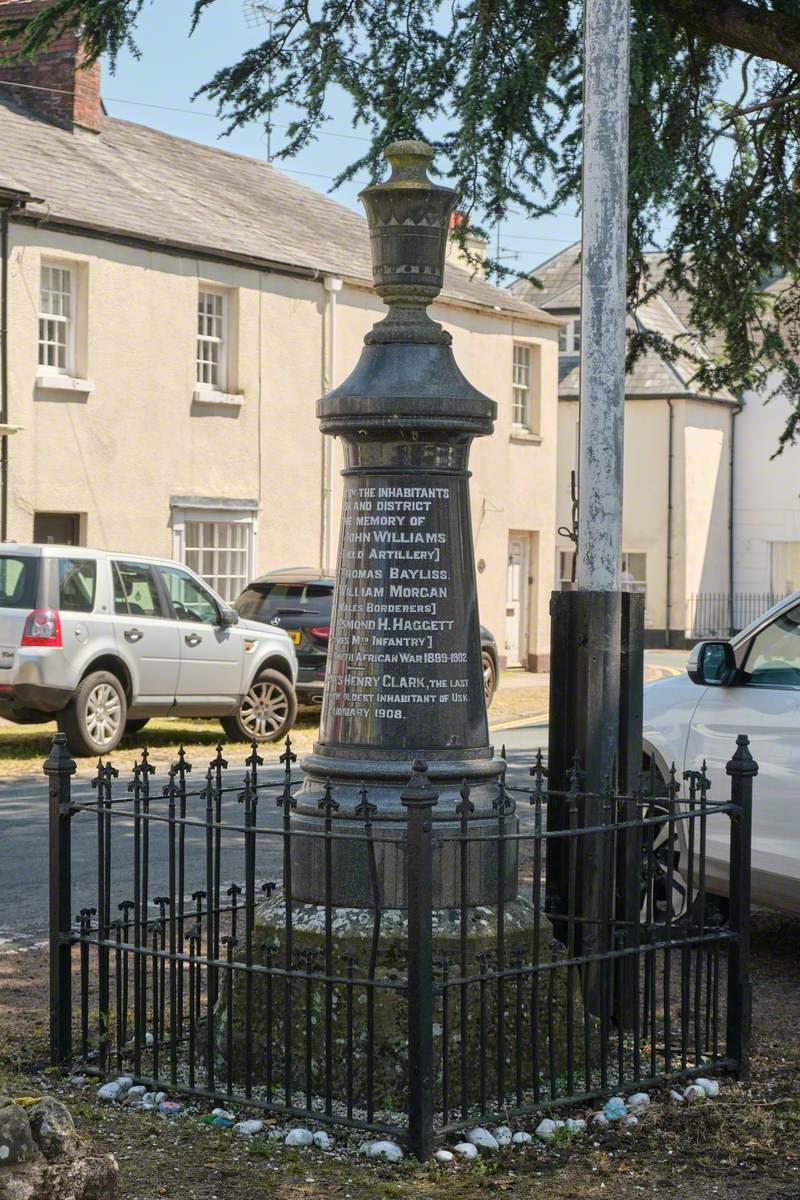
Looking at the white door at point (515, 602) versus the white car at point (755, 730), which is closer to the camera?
the white car at point (755, 730)

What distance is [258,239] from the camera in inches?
1037

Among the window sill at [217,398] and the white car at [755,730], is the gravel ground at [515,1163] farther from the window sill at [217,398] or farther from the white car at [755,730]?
the window sill at [217,398]

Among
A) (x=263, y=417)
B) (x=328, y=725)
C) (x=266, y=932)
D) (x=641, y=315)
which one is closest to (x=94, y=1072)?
(x=266, y=932)

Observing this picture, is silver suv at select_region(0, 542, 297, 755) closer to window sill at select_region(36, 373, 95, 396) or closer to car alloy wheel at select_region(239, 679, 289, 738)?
car alloy wheel at select_region(239, 679, 289, 738)

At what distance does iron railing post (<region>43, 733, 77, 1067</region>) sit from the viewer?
6066 millimetres

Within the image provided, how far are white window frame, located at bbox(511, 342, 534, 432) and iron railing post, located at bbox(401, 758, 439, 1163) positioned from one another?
27403mm

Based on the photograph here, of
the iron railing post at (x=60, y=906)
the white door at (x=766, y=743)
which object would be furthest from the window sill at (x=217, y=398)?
the iron railing post at (x=60, y=906)

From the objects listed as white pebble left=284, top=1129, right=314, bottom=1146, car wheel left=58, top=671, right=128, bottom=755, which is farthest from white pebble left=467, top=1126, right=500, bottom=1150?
car wheel left=58, top=671, right=128, bottom=755

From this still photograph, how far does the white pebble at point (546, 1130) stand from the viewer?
17.8ft

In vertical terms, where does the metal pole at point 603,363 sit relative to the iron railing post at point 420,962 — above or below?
above

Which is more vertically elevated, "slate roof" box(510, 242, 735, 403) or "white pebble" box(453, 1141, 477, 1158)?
"slate roof" box(510, 242, 735, 403)

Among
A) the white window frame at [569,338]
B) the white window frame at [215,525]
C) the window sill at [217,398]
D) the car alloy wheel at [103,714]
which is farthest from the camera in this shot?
Result: the white window frame at [569,338]

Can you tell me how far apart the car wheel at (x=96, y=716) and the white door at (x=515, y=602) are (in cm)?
1578

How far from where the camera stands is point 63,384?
22531 mm
